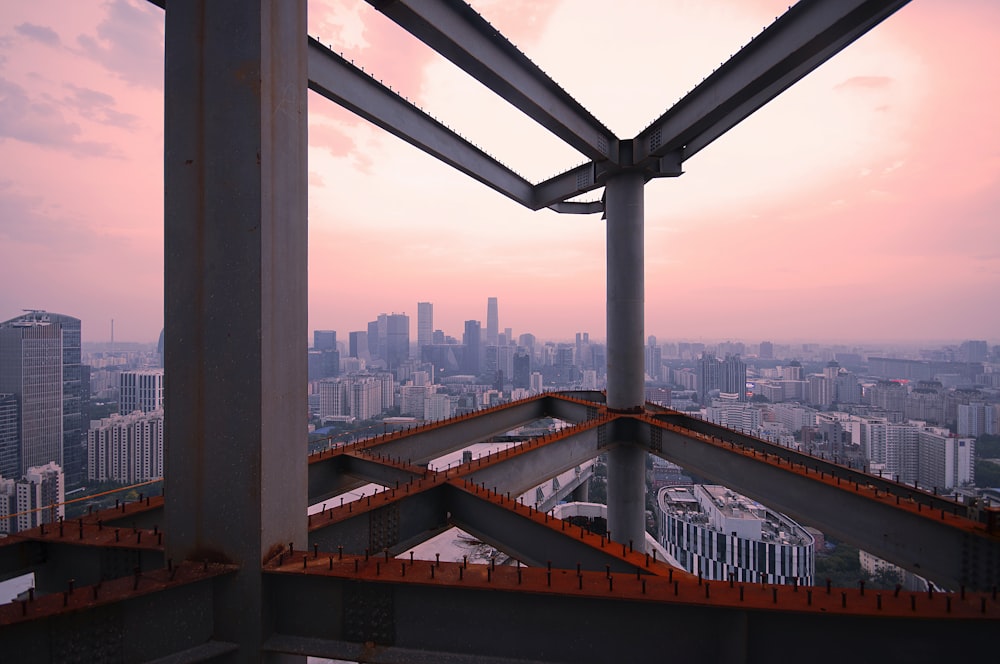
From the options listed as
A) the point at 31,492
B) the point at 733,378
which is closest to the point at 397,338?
the point at 733,378

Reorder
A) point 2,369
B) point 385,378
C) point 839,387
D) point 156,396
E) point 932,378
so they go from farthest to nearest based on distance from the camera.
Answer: point 385,378, point 839,387, point 932,378, point 156,396, point 2,369

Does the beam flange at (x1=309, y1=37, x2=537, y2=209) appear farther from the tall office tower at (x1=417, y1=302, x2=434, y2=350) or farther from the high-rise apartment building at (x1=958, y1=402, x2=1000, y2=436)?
the tall office tower at (x1=417, y1=302, x2=434, y2=350)

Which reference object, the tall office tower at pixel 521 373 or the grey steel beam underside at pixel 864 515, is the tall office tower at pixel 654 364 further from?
the grey steel beam underside at pixel 864 515

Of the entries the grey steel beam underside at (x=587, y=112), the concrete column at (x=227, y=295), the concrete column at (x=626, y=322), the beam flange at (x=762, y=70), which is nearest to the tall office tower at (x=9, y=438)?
the grey steel beam underside at (x=587, y=112)

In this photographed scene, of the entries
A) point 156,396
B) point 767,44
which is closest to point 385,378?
point 156,396

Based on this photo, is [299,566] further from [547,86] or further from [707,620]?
[547,86]

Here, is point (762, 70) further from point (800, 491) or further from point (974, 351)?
point (974, 351)
